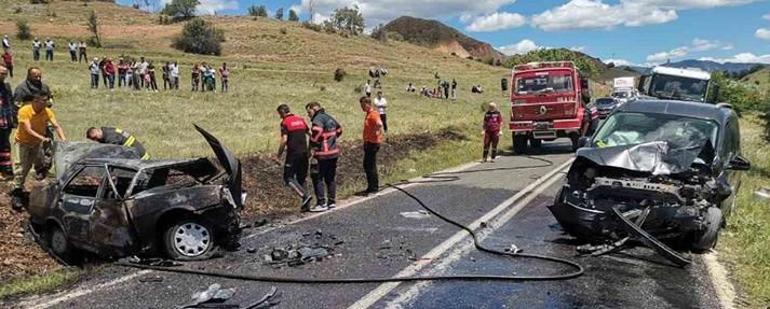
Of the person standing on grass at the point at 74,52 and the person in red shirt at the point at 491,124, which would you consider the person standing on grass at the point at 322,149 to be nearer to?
the person in red shirt at the point at 491,124

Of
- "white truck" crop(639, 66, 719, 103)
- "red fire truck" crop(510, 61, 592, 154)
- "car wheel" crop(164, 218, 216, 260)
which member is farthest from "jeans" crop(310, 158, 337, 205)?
"white truck" crop(639, 66, 719, 103)

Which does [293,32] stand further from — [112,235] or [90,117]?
[112,235]

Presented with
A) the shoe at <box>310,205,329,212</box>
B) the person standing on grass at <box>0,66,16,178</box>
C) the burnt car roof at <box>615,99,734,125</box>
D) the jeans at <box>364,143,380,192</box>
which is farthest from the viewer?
the jeans at <box>364,143,380,192</box>

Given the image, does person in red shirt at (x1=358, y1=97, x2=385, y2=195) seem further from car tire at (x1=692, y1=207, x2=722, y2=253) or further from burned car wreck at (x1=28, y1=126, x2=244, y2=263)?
car tire at (x1=692, y1=207, x2=722, y2=253)

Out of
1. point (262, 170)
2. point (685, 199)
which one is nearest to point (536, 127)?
point (262, 170)

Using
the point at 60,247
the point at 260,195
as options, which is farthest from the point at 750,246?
the point at 60,247

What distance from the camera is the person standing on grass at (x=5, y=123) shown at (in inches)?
389

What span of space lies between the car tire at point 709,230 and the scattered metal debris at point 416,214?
141 inches

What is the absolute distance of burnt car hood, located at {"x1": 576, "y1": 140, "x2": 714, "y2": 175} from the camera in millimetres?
7598

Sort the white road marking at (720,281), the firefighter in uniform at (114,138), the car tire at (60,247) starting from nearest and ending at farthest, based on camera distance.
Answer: the white road marking at (720,281) → the car tire at (60,247) → the firefighter in uniform at (114,138)

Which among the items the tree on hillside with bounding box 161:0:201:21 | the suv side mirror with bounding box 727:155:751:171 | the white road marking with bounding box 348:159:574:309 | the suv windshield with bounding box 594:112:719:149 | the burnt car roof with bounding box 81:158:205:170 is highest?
the tree on hillside with bounding box 161:0:201:21

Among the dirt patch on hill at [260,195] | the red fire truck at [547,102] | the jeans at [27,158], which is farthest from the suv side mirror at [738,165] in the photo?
the red fire truck at [547,102]

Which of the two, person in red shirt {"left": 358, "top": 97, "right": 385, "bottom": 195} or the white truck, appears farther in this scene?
the white truck

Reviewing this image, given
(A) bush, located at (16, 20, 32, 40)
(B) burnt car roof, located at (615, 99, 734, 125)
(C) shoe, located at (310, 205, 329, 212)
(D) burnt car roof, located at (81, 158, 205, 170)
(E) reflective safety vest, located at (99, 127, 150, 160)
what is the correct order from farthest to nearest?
(A) bush, located at (16, 20, 32, 40)
(C) shoe, located at (310, 205, 329, 212)
(E) reflective safety vest, located at (99, 127, 150, 160)
(B) burnt car roof, located at (615, 99, 734, 125)
(D) burnt car roof, located at (81, 158, 205, 170)
